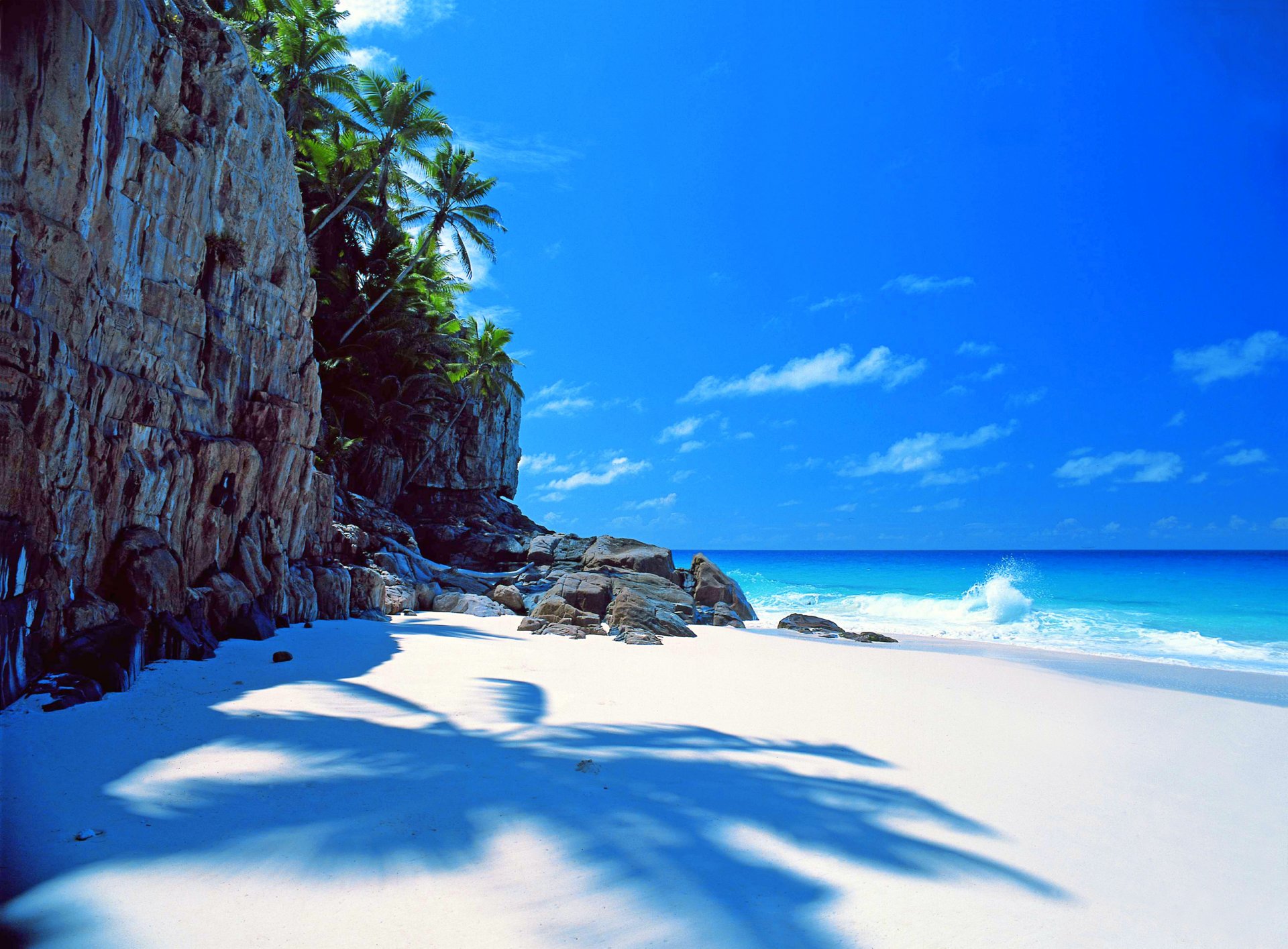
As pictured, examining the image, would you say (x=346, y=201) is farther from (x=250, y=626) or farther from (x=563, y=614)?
(x=250, y=626)

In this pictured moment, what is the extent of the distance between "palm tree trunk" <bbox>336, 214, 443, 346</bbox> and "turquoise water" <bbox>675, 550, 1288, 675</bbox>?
54.9ft

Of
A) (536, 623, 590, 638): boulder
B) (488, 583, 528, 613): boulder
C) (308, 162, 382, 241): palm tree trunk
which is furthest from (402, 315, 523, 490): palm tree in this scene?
(536, 623, 590, 638): boulder

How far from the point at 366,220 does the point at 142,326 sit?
59.1 feet

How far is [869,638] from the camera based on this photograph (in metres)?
14.0

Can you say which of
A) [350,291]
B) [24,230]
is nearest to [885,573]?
[350,291]

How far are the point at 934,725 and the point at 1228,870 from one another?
220 cm

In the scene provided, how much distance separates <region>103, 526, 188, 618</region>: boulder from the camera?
5848 mm

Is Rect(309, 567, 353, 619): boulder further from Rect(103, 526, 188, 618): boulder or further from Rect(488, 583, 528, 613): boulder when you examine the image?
Rect(488, 583, 528, 613): boulder

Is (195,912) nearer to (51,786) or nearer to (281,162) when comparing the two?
(51,786)

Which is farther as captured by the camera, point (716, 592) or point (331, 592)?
point (716, 592)

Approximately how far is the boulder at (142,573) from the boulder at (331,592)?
11.8 feet

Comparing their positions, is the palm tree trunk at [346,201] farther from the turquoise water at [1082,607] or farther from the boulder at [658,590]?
the turquoise water at [1082,607]

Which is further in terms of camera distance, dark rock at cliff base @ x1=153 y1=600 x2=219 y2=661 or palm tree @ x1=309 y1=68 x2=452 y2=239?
palm tree @ x1=309 y1=68 x2=452 y2=239

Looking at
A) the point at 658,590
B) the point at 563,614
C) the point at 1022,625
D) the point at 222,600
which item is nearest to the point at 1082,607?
the point at 1022,625
